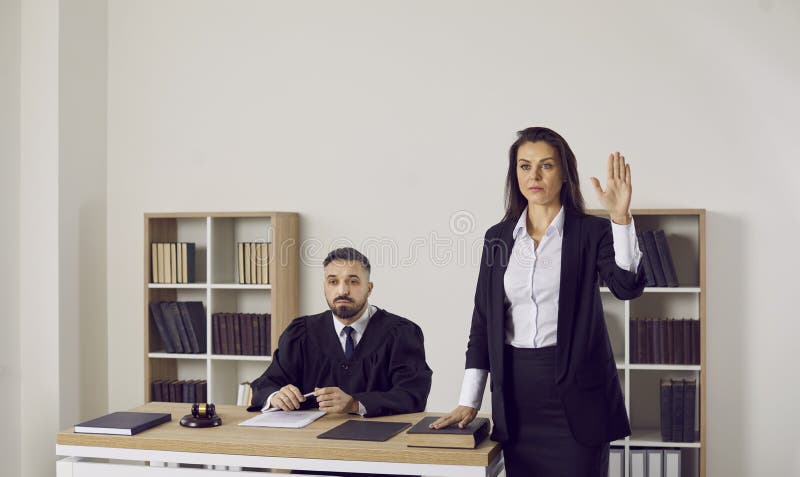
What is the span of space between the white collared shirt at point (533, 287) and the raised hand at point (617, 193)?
0.10 m

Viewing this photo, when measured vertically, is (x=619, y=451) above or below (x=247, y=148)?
below

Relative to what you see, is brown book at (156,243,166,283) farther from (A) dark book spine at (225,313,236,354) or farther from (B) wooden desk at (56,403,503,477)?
(B) wooden desk at (56,403,503,477)

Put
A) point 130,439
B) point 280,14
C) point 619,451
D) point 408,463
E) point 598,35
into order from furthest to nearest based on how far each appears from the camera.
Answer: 1. point 280,14
2. point 598,35
3. point 619,451
4. point 130,439
5. point 408,463

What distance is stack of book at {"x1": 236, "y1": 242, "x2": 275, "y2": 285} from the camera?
5.03 meters

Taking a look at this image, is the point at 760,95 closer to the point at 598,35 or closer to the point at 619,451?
the point at 598,35

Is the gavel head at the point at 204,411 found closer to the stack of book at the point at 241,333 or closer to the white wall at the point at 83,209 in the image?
the stack of book at the point at 241,333

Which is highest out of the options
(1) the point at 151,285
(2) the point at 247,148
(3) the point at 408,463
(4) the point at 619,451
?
(2) the point at 247,148

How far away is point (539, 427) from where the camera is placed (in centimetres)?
263

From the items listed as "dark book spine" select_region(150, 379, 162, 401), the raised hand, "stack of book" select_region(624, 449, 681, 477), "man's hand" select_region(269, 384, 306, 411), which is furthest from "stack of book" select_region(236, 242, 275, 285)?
the raised hand

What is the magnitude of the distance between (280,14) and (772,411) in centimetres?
379

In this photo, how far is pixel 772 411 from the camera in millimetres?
4680

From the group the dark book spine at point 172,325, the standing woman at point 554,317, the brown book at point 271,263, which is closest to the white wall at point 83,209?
the dark book spine at point 172,325

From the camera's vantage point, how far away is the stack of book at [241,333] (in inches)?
199

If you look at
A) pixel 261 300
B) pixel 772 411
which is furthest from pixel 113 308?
pixel 772 411
